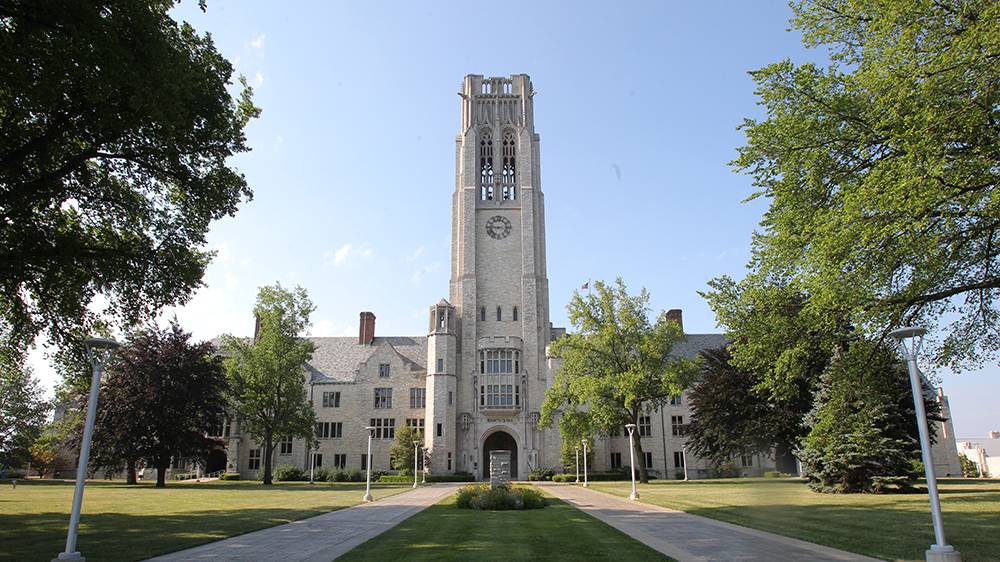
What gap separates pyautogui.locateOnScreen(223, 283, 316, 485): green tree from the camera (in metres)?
48.4

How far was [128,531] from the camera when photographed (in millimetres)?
16344

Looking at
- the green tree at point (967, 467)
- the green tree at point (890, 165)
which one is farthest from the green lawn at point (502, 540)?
the green tree at point (967, 467)

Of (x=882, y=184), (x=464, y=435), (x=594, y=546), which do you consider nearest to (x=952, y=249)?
(x=882, y=184)

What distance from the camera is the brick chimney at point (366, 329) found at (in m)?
70.1

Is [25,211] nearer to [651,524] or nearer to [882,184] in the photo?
[651,524]

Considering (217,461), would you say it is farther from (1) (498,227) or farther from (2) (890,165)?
(2) (890,165)

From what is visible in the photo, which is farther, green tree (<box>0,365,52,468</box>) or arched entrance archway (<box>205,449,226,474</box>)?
arched entrance archway (<box>205,449,226,474</box>)

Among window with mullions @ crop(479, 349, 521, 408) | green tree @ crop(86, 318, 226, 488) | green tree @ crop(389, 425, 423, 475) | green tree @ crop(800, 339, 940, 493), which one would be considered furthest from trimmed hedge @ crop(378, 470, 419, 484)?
green tree @ crop(800, 339, 940, 493)

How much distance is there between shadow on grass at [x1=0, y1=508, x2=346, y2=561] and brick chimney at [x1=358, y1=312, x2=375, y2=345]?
47415mm

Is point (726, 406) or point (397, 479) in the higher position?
point (726, 406)

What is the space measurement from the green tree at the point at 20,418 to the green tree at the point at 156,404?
18.2ft

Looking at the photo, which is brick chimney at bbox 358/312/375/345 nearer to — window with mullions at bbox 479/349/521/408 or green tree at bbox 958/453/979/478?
window with mullions at bbox 479/349/521/408

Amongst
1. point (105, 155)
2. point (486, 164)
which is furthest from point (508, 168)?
point (105, 155)

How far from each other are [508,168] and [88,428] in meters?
56.1
